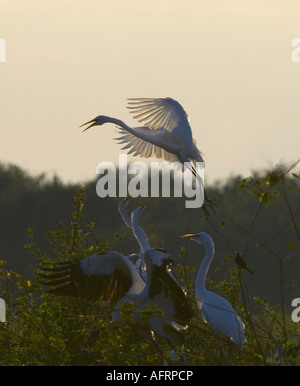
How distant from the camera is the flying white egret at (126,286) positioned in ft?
24.3

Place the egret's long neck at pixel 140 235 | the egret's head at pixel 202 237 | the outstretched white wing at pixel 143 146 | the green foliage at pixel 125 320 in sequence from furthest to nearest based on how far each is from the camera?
the outstretched white wing at pixel 143 146 → the egret's head at pixel 202 237 → the egret's long neck at pixel 140 235 → the green foliage at pixel 125 320

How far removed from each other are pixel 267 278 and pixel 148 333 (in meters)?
12.9

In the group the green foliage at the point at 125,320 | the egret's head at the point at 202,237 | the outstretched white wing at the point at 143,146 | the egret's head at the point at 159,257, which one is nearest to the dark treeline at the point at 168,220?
the outstretched white wing at the point at 143,146

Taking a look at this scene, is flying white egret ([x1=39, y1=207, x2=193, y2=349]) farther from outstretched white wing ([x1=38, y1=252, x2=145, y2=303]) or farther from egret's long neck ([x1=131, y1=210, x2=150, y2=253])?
egret's long neck ([x1=131, y1=210, x2=150, y2=253])

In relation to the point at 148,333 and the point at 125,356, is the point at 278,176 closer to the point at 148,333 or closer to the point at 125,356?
the point at 125,356

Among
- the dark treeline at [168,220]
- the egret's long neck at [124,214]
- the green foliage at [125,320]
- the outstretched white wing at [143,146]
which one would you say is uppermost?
the outstretched white wing at [143,146]

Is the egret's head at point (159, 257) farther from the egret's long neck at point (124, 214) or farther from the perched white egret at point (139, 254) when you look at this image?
the egret's long neck at point (124, 214)

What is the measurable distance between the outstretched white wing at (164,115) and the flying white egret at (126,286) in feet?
8.19

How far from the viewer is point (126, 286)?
7.92 metres

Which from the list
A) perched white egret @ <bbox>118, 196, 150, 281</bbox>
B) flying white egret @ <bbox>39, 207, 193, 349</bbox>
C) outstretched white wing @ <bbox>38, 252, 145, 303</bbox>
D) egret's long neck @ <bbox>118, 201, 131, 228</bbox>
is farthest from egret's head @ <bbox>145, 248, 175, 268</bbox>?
egret's long neck @ <bbox>118, 201, 131, 228</bbox>

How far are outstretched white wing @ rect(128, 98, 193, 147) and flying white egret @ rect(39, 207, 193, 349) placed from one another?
98.2 inches

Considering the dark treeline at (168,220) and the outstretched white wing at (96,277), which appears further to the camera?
the dark treeline at (168,220)

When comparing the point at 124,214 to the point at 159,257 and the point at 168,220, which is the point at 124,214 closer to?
the point at 159,257

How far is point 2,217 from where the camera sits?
26.4 meters
